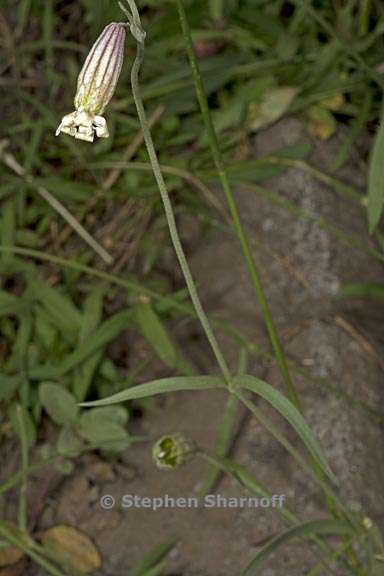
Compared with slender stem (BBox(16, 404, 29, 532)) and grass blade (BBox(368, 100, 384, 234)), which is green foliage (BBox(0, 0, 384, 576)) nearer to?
slender stem (BBox(16, 404, 29, 532))

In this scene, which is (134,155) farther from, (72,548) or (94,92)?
(94,92)

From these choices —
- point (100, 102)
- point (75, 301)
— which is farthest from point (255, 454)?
point (100, 102)

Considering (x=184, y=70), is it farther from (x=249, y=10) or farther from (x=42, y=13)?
(x=42, y=13)

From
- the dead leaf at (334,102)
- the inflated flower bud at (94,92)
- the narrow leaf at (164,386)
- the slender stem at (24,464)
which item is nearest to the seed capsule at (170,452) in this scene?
the narrow leaf at (164,386)

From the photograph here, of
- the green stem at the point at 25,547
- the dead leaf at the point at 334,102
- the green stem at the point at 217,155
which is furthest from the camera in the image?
the dead leaf at the point at 334,102

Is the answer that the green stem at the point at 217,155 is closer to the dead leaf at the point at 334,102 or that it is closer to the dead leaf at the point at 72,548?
the dead leaf at the point at 72,548

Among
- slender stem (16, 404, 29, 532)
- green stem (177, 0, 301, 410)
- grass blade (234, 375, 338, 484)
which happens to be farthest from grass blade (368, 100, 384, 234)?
slender stem (16, 404, 29, 532)

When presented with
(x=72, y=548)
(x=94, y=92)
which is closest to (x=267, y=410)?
(x=72, y=548)
